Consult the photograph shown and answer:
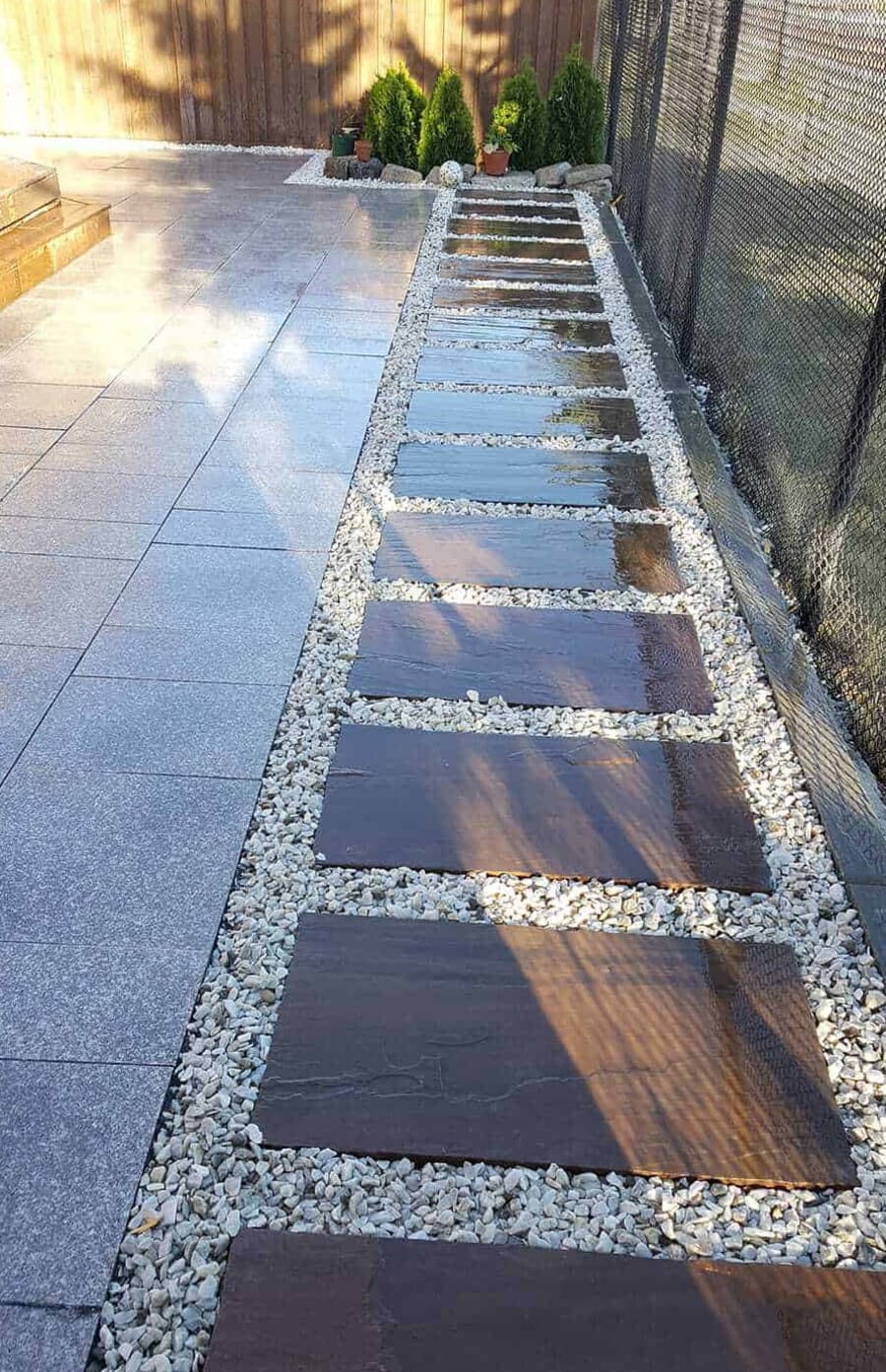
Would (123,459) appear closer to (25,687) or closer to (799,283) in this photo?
(25,687)

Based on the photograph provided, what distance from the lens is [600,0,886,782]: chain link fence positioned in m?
3.16

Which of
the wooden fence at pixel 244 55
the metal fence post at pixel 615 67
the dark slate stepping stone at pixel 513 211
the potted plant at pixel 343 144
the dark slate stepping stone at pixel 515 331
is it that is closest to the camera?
the dark slate stepping stone at pixel 515 331

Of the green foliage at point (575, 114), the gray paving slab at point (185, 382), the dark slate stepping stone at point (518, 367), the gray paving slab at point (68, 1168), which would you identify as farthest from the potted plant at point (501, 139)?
the gray paving slab at point (68, 1168)

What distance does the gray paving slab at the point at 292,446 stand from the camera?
4.38m

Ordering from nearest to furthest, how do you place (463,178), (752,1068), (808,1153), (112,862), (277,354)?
(808,1153) → (752,1068) → (112,862) → (277,354) → (463,178)

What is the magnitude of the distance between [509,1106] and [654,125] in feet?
24.3

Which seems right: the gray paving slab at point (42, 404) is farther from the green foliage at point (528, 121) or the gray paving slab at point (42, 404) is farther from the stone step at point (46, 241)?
the green foliage at point (528, 121)

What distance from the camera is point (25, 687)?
9.61ft

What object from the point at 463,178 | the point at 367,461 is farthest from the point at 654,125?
the point at 367,461

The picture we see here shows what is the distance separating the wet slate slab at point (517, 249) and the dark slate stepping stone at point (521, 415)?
2.89m

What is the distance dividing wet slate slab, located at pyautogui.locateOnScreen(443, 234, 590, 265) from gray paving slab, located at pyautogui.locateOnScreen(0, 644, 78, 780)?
18.5ft

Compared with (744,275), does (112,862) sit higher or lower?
lower

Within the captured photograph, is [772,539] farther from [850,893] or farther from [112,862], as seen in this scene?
[112,862]

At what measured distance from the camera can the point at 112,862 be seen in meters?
2.32
